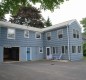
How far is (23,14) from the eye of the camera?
153 feet

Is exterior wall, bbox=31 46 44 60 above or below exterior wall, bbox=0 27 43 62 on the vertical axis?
below

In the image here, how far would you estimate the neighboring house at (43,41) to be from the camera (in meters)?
23.1

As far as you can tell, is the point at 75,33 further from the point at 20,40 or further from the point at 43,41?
the point at 20,40

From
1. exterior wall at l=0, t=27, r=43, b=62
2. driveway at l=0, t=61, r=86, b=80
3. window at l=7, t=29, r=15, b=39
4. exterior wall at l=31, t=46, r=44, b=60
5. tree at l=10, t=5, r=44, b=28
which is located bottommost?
driveway at l=0, t=61, r=86, b=80

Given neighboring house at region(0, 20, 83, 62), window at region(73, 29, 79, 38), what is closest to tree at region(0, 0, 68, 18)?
neighboring house at region(0, 20, 83, 62)

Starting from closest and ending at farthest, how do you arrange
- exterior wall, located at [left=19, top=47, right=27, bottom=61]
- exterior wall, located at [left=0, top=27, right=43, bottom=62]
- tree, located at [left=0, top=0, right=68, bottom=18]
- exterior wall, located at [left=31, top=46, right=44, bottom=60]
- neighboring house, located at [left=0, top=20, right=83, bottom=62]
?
tree, located at [left=0, top=0, right=68, bottom=18], exterior wall, located at [left=0, top=27, right=43, bottom=62], neighboring house, located at [left=0, top=20, right=83, bottom=62], exterior wall, located at [left=19, top=47, right=27, bottom=61], exterior wall, located at [left=31, top=46, right=44, bottom=60]

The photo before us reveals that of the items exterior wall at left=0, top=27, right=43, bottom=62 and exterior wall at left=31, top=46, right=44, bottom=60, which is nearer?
exterior wall at left=0, top=27, right=43, bottom=62

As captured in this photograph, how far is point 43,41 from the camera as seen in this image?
28375mm

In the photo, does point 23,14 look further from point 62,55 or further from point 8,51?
point 62,55

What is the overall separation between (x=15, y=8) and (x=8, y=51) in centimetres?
2526

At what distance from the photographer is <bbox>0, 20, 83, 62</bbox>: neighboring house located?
75.9 ft

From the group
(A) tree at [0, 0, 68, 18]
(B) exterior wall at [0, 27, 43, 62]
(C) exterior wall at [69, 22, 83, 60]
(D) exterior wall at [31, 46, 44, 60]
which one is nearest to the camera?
(A) tree at [0, 0, 68, 18]

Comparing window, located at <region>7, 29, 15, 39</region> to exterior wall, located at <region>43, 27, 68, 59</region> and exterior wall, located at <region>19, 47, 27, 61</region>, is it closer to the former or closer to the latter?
exterior wall, located at <region>19, 47, 27, 61</region>

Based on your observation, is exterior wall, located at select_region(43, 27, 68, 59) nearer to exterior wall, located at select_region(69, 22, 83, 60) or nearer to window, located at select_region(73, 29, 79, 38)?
exterior wall, located at select_region(69, 22, 83, 60)
